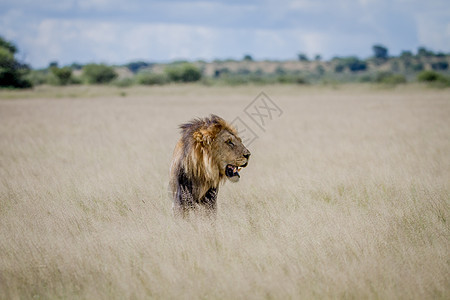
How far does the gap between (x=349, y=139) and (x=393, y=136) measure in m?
1.60

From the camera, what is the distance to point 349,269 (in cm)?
429

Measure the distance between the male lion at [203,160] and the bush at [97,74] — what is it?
61.7 m

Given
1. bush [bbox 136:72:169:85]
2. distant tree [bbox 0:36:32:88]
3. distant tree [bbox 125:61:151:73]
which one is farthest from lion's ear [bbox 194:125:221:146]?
distant tree [bbox 125:61:151:73]

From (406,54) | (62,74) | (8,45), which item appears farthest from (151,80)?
(406,54)

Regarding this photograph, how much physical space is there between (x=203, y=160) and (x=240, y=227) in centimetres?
107

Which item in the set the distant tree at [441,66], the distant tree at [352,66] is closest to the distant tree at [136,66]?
the distant tree at [352,66]

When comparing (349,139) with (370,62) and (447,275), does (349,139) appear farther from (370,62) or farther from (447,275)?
(370,62)

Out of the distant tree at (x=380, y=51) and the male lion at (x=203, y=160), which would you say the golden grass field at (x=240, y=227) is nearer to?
the male lion at (x=203, y=160)

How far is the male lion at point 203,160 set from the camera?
5.32 meters

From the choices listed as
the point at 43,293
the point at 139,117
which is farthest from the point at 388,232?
the point at 139,117

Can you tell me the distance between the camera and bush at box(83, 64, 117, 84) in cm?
6356

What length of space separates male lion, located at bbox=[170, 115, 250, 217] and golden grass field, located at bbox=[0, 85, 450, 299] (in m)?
0.35

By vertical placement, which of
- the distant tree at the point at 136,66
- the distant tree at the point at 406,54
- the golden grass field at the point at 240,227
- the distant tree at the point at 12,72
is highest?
the distant tree at the point at 406,54

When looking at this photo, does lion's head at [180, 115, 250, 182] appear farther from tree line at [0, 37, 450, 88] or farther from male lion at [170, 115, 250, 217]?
tree line at [0, 37, 450, 88]
